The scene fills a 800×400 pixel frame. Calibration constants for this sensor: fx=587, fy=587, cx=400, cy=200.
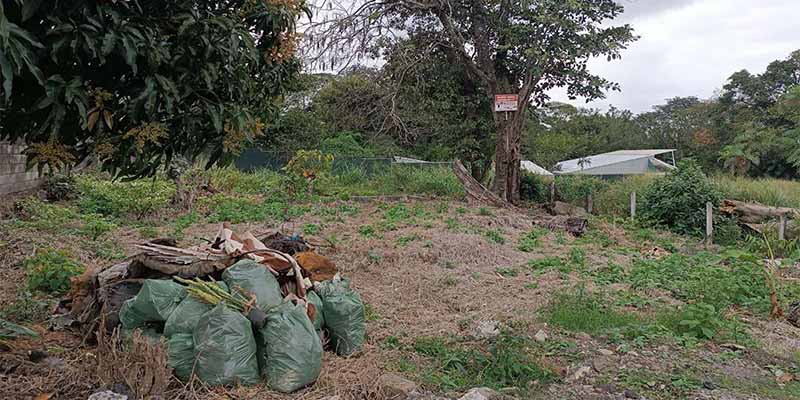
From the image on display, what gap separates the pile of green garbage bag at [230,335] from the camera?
2746 mm

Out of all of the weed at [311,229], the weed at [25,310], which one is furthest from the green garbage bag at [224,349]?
the weed at [311,229]

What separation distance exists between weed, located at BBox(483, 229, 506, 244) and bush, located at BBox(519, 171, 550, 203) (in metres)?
5.83

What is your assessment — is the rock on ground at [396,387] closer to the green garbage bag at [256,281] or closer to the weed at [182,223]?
the green garbage bag at [256,281]

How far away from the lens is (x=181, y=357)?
2.79 metres

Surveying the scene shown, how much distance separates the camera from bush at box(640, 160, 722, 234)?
10867 millimetres

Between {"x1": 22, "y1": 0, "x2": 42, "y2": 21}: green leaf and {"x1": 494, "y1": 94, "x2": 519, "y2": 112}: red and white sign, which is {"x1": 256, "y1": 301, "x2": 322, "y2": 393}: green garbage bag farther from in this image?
{"x1": 494, "y1": 94, "x2": 519, "y2": 112}: red and white sign

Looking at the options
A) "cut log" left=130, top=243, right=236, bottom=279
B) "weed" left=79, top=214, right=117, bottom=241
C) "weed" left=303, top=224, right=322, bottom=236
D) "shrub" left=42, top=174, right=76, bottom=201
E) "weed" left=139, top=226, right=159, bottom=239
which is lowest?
"weed" left=303, top=224, right=322, bottom=236

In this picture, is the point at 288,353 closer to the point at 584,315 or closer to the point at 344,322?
the point at 344,322

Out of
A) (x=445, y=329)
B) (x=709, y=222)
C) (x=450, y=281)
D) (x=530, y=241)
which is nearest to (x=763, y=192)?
(x=709, y=222)

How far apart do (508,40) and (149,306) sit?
34.6 feet

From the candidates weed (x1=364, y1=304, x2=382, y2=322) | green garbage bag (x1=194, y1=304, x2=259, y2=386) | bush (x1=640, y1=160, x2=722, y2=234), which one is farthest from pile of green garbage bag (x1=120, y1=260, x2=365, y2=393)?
bush (x1=640, y1=160, x2=722, y2=234)

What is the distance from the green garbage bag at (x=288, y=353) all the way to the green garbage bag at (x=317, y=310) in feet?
1.65

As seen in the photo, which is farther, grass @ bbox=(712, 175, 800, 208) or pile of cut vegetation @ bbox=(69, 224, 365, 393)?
grass @ bbox=(712, 175, 800, 208)

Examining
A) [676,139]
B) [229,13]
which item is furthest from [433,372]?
[676,139]
